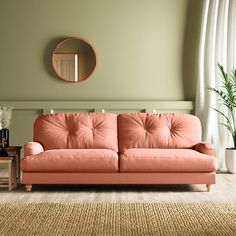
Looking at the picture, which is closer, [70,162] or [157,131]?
[70,162]

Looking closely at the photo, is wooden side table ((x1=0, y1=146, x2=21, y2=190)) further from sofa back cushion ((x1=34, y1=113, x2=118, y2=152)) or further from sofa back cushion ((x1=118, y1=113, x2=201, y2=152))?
sofa back cushion ((x1=118, y1=113, x2=201, y2=152))

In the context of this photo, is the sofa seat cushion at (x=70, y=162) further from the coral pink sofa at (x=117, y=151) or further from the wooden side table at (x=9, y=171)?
the wooden side table at (x=9, y=171)

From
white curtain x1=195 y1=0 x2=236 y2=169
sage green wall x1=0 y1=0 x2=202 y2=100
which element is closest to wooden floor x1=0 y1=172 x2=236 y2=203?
white curtain x1=195 y1=0 x2=236 y2=169

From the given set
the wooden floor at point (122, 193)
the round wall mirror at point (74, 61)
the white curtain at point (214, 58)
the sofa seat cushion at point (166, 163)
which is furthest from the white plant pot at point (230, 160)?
the round wall mirror at point (74, 61)

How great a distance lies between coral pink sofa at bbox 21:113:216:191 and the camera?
4.73 meters

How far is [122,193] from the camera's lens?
186 inches

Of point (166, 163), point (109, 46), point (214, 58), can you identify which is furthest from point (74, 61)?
point (166, 163)

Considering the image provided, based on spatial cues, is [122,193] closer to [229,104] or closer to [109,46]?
[229,104]

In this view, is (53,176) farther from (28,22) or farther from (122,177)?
(28,22)

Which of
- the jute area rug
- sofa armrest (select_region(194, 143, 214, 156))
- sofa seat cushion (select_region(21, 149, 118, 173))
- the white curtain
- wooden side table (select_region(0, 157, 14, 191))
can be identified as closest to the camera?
the jute area rug

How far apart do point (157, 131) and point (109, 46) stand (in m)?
1.59

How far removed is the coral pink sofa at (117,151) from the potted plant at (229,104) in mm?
791

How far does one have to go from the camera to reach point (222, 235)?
10.5 feet

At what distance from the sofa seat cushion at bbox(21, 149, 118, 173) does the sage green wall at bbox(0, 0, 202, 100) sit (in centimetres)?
175
